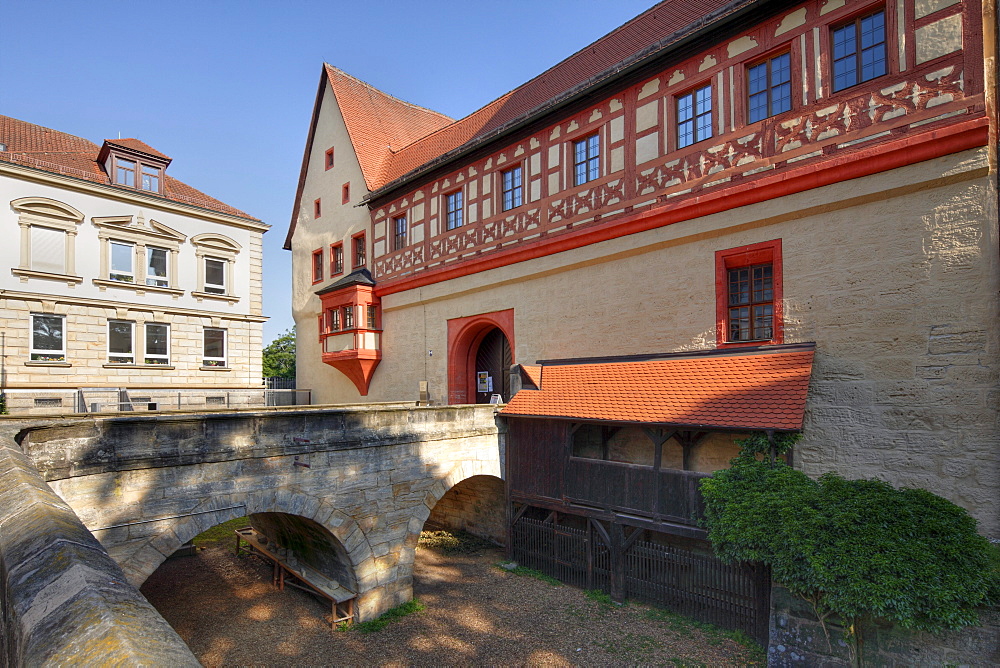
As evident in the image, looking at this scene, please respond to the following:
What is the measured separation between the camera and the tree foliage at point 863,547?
20.6 ft

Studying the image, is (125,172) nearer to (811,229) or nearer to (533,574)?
(533,574)

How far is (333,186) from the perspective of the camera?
22109mm

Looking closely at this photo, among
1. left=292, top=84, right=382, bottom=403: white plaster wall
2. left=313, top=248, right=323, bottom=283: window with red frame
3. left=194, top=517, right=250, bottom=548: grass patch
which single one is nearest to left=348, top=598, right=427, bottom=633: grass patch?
left=194, top=517, right=250, bottom=548: grass patch

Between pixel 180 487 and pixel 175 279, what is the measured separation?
48.4 feet

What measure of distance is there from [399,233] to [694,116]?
10.5m

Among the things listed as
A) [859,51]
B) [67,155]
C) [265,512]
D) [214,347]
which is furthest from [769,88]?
[67,155]

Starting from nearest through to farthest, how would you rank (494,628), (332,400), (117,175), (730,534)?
(730,534)
(494,628)
(117,175)
(332,400)

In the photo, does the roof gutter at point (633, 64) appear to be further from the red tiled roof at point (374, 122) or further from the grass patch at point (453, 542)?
the grass patch at point (453, 542)

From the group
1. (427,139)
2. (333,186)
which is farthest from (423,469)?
(333,186)

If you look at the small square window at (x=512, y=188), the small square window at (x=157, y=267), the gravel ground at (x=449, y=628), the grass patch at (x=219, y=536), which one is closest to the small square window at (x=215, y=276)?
the small square window at (x=157, y=267)

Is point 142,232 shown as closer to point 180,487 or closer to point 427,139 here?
point 427,139

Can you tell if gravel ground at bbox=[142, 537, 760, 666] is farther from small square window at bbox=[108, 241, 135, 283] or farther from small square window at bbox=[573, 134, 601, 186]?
small square window at bbox=[108, 241, 135, 283]

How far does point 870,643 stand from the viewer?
7137 mm

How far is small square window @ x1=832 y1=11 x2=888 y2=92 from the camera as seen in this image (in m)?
9.16
